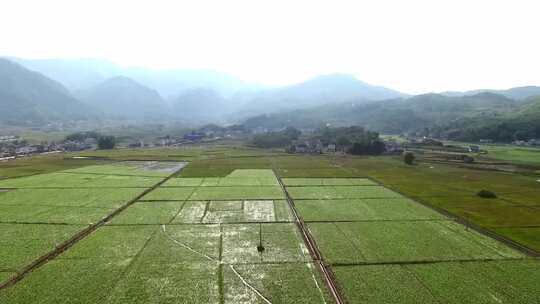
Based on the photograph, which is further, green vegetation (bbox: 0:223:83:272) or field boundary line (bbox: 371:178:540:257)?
field boundary line (bbox: 371:178:540:257)

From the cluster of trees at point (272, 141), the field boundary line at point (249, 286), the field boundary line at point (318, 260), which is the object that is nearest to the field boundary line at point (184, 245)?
the field boundary line at point (249, 286)

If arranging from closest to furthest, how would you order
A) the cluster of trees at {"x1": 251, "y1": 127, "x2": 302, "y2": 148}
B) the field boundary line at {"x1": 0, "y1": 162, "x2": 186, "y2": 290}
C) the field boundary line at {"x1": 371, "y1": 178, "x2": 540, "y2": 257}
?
1. the field boundary line at {"x1": 0, "y1": 162, "x2": 186, "y2": 290}
2. the field boundary line at {"x1": 371, "y1": 178, "x2": 540, "y2": 257}
3. the cluster of trees at {"x1": 251, "y1": 127, "x2": 302, "y2": 148}

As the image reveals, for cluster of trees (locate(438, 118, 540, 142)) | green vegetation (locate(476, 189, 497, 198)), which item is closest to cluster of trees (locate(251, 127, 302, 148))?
cluster of trees (locate(438, 118, 540, 142))

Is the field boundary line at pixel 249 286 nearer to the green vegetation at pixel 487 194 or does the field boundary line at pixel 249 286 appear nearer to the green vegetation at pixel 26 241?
the green vegetation at pixel 26 241

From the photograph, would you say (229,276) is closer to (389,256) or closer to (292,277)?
(292,277)

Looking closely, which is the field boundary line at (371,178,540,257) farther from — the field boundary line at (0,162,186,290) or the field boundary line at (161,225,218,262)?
the field boundary line at (0,162,186,290)

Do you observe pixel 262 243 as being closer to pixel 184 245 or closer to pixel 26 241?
pixel 184 245

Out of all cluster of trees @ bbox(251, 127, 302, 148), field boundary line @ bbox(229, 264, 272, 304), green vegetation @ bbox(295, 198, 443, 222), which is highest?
cluster of trees @ bbox(251, 127, 302, 148)

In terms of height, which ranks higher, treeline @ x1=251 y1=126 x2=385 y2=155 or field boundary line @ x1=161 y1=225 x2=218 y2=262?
treeline @ x1=251 y1=126 x2=385 y2=155

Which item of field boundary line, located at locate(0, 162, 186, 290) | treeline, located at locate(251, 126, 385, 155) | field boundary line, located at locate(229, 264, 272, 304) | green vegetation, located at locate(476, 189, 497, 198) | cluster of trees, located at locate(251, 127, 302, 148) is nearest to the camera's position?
field boundary line, located at locate(229, 264, 272, 304)
